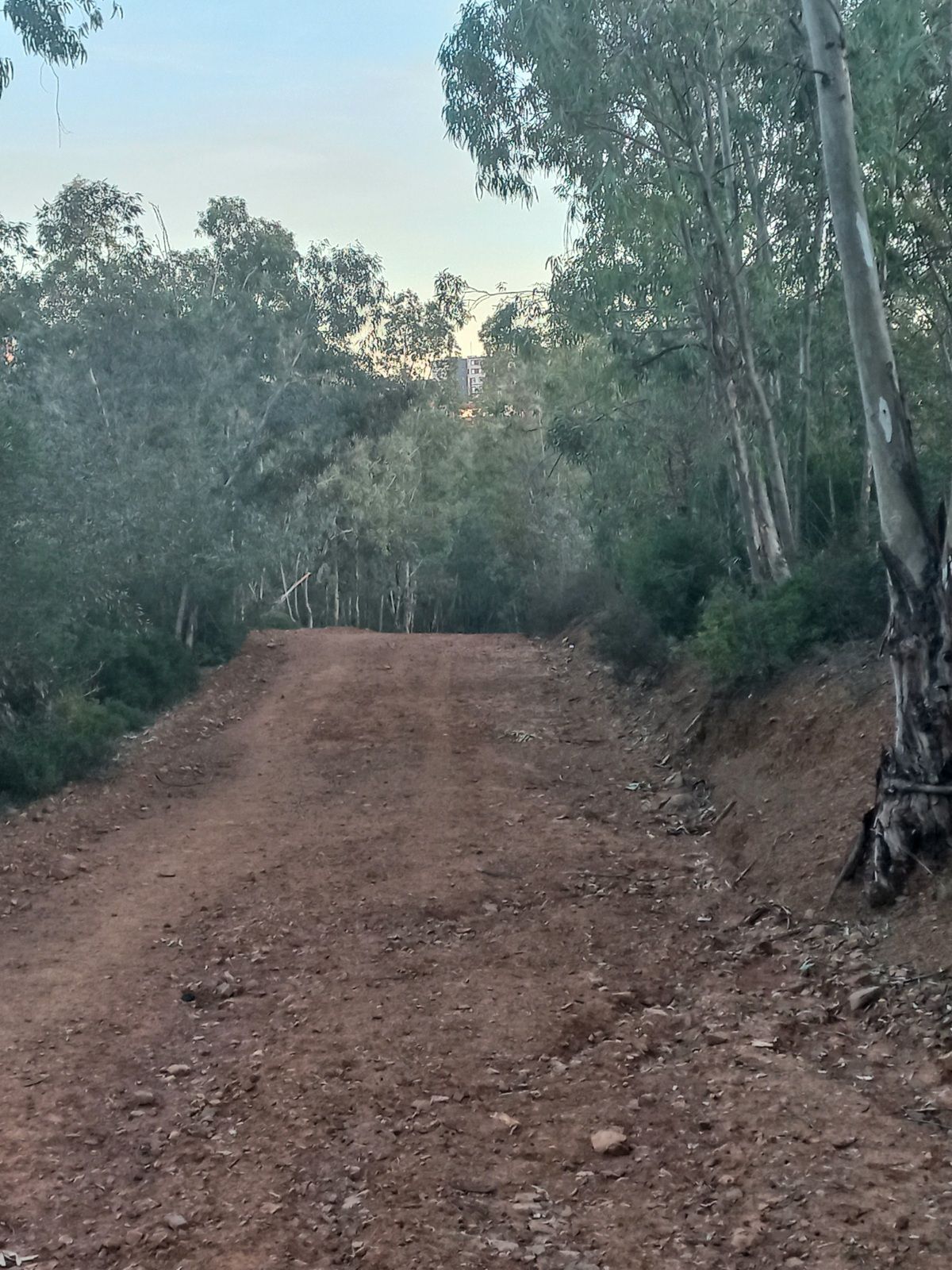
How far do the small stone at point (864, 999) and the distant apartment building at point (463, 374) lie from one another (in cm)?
3154

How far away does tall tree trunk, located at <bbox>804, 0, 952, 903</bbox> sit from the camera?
6.27 metres

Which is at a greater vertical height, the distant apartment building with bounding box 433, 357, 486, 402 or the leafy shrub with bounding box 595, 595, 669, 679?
the distant apartment building with bounding box 433, 357, 486, 402

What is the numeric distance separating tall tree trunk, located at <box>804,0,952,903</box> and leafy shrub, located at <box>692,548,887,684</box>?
12.8ft

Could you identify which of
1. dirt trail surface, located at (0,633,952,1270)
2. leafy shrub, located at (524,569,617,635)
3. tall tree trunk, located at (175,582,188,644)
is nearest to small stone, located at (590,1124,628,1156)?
dirt trail surface, located at (0,633,952,1270)

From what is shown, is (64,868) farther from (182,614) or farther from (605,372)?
(605,372)

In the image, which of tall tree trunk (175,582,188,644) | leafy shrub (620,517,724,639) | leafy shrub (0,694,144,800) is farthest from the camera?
tall tree trunk (175,582,188,644)

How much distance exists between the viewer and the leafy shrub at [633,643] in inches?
602

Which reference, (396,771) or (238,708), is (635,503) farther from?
(396,771)

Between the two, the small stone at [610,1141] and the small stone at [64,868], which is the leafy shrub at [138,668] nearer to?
the small stone at [64,868]

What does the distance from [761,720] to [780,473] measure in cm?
434

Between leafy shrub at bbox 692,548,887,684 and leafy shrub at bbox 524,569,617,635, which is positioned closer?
leafy shrub at bbox 692,548,887,684

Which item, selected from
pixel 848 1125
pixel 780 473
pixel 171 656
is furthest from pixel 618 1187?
pixel 171 656

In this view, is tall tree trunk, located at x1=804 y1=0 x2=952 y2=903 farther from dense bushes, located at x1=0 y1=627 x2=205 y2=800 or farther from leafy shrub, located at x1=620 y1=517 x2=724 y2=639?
leafy shrub, located at x1=620 y1=517 x2=724 y2=639

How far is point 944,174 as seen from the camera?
473 inches
